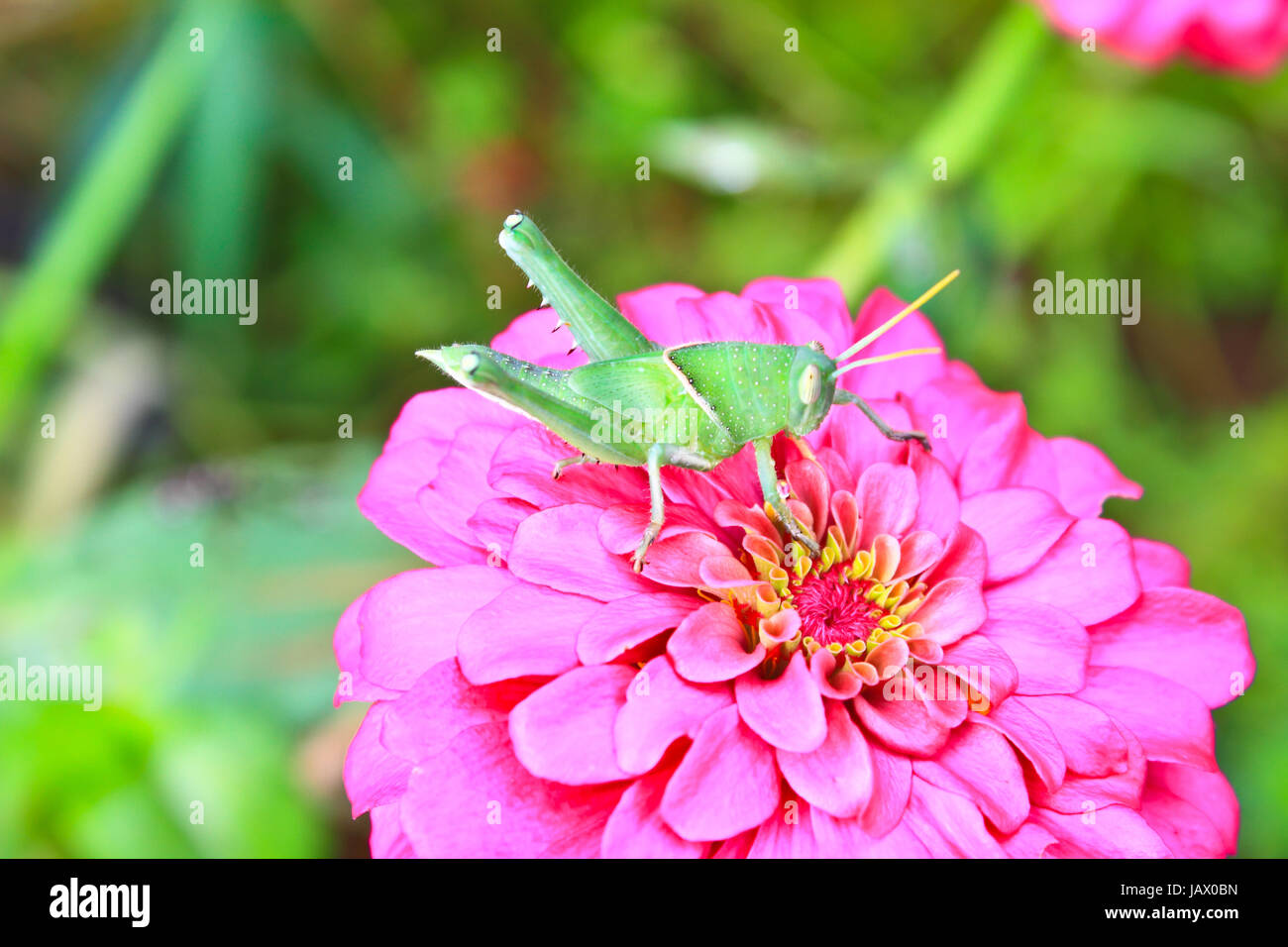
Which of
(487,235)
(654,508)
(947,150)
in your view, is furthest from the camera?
(487,235)

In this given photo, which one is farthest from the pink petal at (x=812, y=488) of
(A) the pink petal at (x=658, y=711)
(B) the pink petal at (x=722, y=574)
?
(A) the pink petal at (x=658, y=711)

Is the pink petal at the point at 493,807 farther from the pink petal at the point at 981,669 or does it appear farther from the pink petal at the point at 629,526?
the pink petal at the point at 981,669

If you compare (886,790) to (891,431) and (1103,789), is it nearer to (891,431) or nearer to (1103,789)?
(1103,789)

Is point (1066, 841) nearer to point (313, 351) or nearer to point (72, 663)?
point (72, 663)

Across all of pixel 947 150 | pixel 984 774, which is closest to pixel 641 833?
pixel 984 774
